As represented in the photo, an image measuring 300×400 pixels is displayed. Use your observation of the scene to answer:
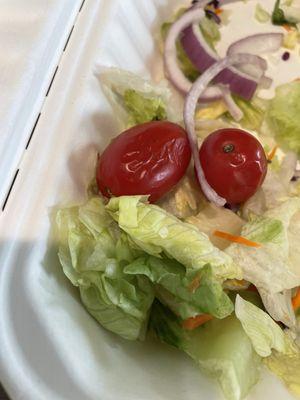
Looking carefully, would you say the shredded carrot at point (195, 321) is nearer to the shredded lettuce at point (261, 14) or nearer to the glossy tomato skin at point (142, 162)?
the glossy tomato skin at point (142, 162)

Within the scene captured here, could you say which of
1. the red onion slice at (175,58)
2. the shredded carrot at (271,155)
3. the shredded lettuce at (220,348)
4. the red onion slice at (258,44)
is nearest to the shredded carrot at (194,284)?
the shredded lettuce at (220,348)

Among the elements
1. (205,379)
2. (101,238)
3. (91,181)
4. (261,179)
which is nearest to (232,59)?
(261,179)

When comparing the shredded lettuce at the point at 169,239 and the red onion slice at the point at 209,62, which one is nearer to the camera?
the shredded lettuce at the point at 169,239

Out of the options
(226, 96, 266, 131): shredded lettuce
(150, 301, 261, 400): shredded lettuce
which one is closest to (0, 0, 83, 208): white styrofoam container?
(150, 301, 261, 400): shredded lettuce

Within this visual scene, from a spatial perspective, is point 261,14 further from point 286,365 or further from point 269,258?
point 286,365

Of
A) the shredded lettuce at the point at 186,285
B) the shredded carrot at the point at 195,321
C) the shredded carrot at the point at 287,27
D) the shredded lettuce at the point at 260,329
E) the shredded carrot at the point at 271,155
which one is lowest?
the shredded lettuce at the point at 260,329

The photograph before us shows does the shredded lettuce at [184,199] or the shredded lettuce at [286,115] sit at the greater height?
the shredded lettuce at [184,199]

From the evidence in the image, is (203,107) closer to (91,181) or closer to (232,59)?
(232,59)
